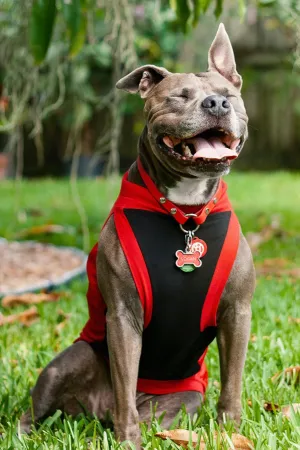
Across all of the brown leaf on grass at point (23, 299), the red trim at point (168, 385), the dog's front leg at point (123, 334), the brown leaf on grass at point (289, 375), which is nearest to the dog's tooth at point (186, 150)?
the dog's front leg at point (123, 334)

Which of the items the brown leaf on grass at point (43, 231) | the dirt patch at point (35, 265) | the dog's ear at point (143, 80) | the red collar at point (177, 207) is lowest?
the brown leaf on grass at point (43, 231)

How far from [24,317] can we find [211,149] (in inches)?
95.2

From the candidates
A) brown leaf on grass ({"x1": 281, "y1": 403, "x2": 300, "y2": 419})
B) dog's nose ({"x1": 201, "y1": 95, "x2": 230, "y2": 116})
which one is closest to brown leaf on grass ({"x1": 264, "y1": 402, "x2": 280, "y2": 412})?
brown leaf on grass ({"x1": 281, "y1": 403, "x2": 300, "y2": 419})

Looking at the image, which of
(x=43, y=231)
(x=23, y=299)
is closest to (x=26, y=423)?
(x=23, y=299)

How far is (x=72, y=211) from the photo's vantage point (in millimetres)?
8992

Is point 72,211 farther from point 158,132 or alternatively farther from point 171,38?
point 158,132

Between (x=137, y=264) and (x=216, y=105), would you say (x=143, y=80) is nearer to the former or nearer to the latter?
(x=216, y=105)

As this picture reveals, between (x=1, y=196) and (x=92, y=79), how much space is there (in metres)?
3.66

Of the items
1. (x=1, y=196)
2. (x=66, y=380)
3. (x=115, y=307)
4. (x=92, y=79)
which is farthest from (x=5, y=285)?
(x=92, y=79)

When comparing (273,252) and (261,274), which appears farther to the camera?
(273,252)

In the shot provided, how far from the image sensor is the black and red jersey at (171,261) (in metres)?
2.83

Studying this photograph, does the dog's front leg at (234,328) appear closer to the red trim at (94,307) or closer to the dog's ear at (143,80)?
the red trim at (94,307)

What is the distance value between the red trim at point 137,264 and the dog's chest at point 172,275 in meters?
0.01

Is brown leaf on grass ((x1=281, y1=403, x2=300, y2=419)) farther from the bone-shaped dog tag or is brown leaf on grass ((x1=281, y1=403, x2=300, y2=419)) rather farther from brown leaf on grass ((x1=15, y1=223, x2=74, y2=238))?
brown leaf on grass ((x1=15, y1=223, x2=74, y2=238))
